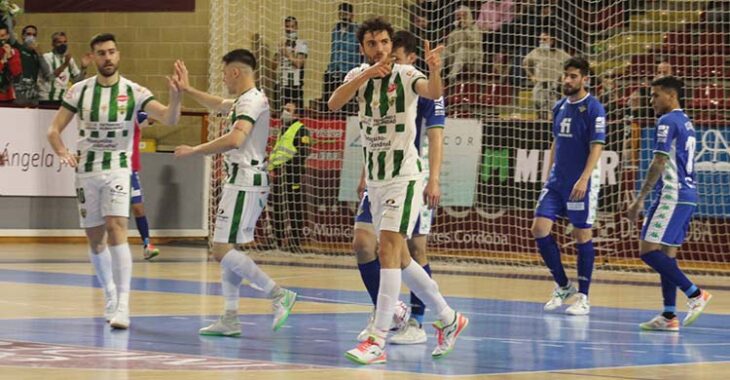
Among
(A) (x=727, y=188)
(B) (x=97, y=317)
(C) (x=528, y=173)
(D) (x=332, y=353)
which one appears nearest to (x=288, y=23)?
(C) (x=528, y=173)

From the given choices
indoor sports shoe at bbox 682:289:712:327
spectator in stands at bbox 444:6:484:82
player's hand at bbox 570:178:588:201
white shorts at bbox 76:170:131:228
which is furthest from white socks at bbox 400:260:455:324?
spectator in stands at bbox 444:6:484:82

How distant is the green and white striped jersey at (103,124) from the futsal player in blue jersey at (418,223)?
170 cm

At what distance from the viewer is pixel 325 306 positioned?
39.5 feet

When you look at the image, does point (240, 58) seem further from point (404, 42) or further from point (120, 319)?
point (120, 319)

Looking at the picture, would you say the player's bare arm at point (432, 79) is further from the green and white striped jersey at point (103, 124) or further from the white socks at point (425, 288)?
the green and white striped jersey at point (103, 124)

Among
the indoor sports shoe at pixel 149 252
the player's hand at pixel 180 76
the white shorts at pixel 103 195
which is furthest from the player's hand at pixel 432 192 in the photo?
the indoor sports shoe at pixel 149 252

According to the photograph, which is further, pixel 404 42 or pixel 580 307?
pixel 580 307

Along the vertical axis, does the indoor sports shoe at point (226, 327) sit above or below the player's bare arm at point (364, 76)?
below

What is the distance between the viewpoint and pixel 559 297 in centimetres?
1228

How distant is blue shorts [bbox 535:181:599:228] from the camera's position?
40.7 ft

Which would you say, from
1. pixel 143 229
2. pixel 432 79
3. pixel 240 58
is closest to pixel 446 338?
pixel 432 79

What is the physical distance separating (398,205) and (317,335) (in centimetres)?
159

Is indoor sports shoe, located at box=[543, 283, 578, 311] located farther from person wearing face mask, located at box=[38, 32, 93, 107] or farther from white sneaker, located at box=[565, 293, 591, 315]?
person wearing face mask, located at box=[38, 32, 93, 107]

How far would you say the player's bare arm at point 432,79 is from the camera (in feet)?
26.6
